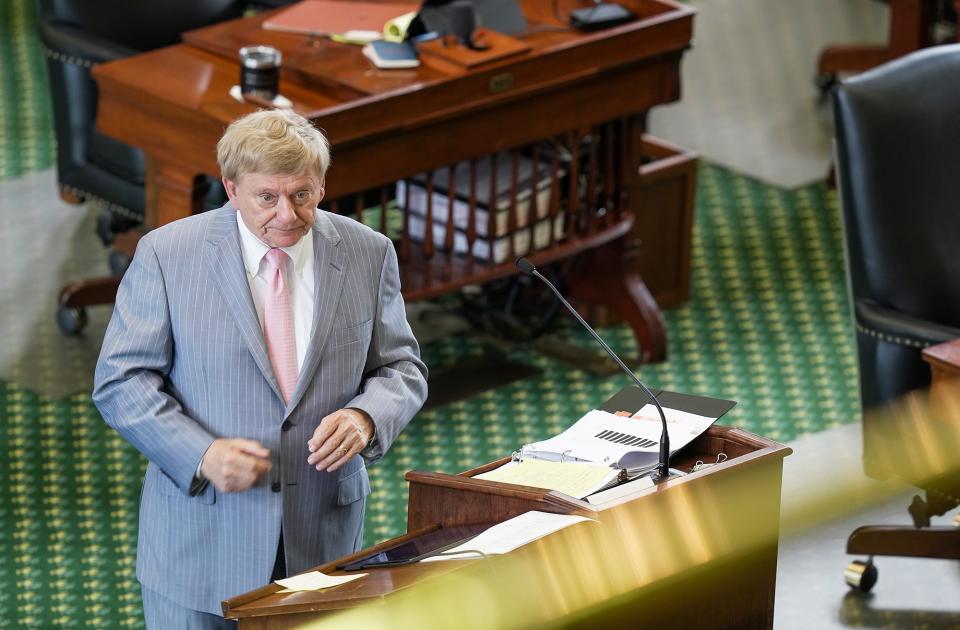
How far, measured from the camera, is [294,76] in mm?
4395

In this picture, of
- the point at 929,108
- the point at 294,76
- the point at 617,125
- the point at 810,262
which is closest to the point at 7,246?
the point at 294,76

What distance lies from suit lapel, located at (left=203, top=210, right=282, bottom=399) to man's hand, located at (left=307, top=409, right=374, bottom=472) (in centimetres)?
A: 10

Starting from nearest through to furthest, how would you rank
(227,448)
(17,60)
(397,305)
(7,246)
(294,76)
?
1. (227,448)
2. (397,305)
3. (294,76)
4. (7,246)
5. (17,60)

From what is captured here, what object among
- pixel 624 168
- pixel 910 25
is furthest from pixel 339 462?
pixel 910 25

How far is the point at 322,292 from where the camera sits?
260 centimetres

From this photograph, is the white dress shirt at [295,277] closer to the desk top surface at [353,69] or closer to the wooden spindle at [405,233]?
the desk top surface at [353,69]

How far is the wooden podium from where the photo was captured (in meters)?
2.29

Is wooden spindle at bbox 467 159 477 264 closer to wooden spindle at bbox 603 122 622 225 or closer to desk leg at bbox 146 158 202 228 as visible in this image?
wooden spindle at bbox 603 122 622 225

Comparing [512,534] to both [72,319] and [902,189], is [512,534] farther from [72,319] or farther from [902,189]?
[72,319]

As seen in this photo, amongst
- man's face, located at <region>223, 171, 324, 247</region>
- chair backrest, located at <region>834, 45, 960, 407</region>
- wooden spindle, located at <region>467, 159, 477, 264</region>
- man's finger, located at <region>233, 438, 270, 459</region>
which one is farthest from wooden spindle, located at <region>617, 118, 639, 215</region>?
man's finger, located at <region>233, 438, 270, 459</region>

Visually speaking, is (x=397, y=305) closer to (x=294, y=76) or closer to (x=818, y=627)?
(x=818, y=627)

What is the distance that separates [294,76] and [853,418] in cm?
188

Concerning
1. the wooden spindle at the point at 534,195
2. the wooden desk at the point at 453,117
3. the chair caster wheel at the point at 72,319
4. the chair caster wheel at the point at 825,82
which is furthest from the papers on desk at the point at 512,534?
the chair caster wheel at the point at 825,82

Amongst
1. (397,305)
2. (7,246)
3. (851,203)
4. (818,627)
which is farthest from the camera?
(7,246)
